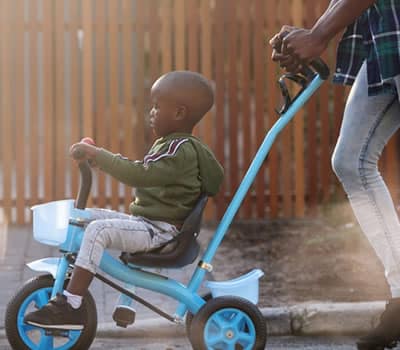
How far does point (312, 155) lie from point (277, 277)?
2.33 metres

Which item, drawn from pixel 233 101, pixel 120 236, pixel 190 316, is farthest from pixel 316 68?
pixel 233 101

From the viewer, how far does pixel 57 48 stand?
8.27 m

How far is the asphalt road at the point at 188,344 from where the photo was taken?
4922mm

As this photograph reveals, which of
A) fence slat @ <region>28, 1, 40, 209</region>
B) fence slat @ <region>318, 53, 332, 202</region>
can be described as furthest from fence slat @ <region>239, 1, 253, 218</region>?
fence slat @ <region>28, 1, 40, 209</region>

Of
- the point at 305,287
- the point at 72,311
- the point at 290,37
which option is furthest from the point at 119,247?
the point at 305,287

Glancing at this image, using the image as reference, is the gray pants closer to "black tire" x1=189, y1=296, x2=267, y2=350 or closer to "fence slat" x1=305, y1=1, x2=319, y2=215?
"black tire" x1=189, y1=296, x2=267, y2=350

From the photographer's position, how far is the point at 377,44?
4.30m

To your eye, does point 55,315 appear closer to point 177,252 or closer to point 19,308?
point 19,308

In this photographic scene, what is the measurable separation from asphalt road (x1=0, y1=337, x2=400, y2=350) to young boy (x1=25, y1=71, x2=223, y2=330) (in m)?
0.69

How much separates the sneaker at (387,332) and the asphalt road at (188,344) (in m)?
0.48

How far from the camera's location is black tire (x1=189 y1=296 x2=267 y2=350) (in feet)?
14.1

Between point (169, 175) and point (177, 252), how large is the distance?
0.30 meters

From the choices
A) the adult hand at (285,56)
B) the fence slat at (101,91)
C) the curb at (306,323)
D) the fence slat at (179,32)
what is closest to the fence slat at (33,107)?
the fence slat at (101,91)

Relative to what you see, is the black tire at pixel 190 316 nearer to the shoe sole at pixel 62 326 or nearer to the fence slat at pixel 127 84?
the shoe sole at pixel 62 326
